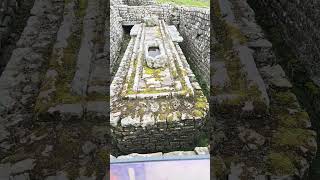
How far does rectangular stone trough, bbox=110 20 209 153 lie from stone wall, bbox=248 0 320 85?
82.9 inches

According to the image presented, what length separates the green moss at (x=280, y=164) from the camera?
11.3 feet

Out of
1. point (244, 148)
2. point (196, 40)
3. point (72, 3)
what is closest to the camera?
point (244, 148)

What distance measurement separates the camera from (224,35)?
18.5 feet

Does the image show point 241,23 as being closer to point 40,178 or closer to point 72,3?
point 72,3

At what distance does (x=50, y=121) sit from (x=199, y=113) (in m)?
3.45

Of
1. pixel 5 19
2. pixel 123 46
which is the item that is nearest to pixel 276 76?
pixel 5 19

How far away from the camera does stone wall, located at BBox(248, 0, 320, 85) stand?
485 cm

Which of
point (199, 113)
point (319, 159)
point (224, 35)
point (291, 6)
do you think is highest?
point (291, 6)

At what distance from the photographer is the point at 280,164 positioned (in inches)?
139

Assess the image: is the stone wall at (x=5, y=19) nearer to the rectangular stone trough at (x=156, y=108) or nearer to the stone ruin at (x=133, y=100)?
the stone ruin at (x=133, y=100)

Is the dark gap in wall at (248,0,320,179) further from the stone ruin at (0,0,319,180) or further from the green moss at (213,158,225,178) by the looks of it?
the green moss at (213,158,225,178)

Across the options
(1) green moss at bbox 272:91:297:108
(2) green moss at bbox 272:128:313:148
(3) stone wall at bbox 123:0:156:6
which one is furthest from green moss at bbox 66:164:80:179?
(3) stone wall at bbox 123:0:156:6

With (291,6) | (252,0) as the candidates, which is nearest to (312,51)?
(291,6)

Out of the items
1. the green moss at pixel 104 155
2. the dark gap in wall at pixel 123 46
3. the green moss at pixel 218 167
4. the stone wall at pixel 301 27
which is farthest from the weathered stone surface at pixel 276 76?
the dark gap in wall at pixel 123 46
